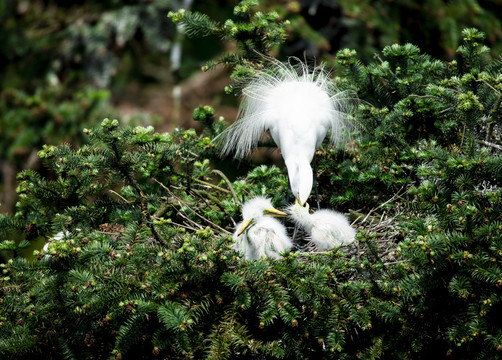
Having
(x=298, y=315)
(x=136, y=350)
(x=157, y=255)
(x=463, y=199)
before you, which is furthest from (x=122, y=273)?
(x=463, y=199)

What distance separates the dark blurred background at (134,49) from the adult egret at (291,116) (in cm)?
65

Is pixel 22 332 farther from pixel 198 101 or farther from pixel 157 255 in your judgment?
pixel 198 101

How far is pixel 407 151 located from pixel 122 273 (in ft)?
3.47

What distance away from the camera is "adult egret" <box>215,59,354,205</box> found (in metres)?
2.11

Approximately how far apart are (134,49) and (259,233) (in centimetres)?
286

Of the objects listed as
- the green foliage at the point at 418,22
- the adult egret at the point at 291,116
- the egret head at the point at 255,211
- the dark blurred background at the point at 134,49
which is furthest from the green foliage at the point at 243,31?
the green foliage at the point at 418,22

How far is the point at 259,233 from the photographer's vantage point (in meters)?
1.95

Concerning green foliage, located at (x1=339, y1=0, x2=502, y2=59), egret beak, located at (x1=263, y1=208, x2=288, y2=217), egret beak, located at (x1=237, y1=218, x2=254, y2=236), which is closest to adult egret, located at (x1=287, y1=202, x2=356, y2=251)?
egret beak, located at (x1=263, y1=208, x2=288, y2=217)

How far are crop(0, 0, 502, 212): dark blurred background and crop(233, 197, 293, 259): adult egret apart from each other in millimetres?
1172

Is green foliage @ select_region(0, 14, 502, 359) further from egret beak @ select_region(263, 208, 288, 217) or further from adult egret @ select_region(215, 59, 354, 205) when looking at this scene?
adult egret @ select_region(215, 59, 354, 205)

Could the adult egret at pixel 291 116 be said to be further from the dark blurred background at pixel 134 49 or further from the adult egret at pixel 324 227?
the dark blurred background at pixel 134 49

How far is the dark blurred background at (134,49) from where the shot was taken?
10.7 feet

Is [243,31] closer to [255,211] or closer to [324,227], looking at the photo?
[255,211]

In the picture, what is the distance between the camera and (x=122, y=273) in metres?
1.50
